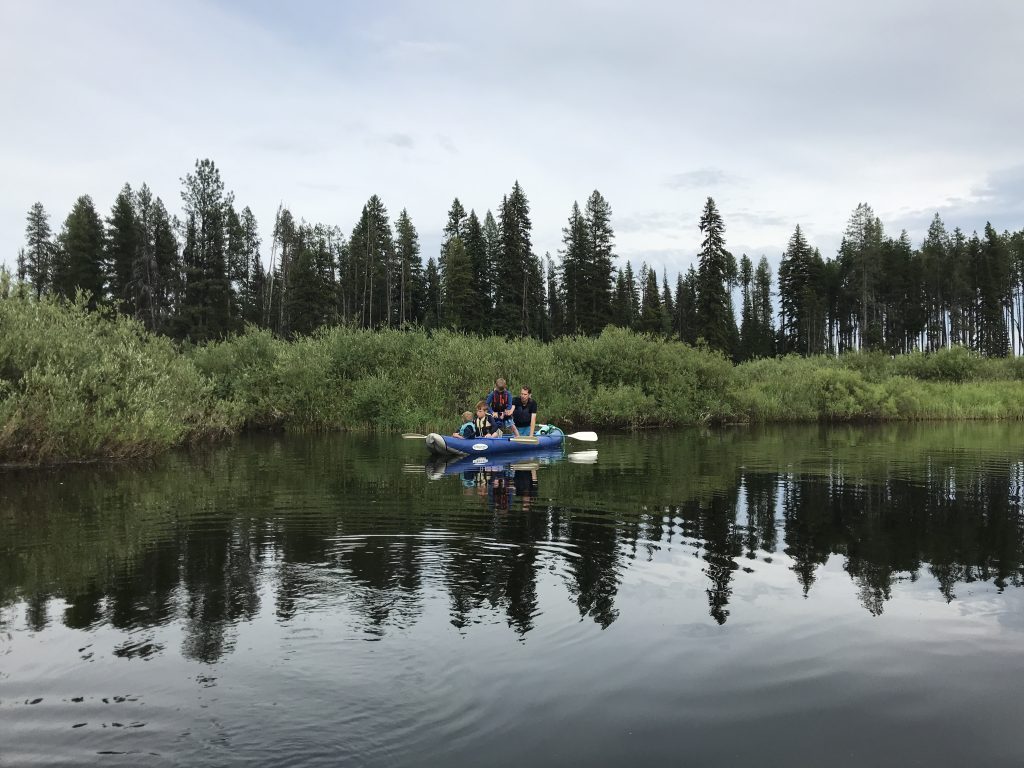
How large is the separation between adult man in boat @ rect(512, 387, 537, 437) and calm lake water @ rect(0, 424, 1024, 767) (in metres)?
8.06

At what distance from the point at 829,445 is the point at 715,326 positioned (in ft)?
129

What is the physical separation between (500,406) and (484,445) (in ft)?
8.34

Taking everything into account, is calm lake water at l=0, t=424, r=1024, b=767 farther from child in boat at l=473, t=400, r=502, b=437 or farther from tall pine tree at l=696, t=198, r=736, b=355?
tall pine tree at l=696, t=198, r=736, b=355

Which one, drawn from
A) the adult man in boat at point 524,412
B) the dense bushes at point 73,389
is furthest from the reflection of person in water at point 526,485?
the dense bushes at point 73,389

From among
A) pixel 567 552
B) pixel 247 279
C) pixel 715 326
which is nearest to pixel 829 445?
pixel 567 552

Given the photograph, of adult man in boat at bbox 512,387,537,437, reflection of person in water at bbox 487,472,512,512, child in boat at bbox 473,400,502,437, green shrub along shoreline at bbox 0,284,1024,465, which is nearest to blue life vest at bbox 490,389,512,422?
adult man in boat at bbox 512,387,537,437

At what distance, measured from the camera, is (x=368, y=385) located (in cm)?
2891

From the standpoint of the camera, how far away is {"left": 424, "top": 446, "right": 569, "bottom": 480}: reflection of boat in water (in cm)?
1658

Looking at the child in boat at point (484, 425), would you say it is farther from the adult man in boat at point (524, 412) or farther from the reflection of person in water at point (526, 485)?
the reflection of person in water at point (526, 485)

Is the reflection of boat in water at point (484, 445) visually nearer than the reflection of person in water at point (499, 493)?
No

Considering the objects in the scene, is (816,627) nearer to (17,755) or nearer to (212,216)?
(17,755)

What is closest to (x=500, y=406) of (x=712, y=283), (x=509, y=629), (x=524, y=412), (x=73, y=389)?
(x=524, y=412)

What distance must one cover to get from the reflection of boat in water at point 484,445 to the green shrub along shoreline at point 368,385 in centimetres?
667

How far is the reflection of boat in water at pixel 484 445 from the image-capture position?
18.2 metres
